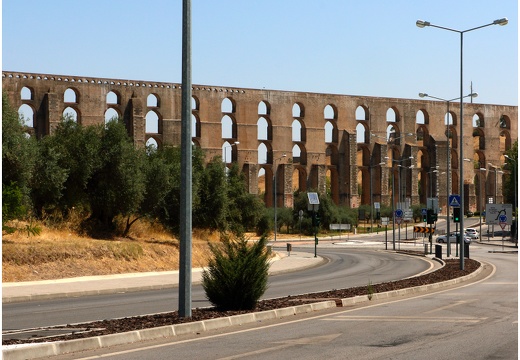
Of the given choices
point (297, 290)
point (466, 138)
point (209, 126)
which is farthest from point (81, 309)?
point (466, 138)

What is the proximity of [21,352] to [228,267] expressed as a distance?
20.7ft

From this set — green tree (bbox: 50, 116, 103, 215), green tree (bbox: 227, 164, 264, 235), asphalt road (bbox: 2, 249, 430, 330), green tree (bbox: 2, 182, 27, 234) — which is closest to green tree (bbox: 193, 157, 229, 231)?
green tree (bbox: 50, 116, 103, 215)

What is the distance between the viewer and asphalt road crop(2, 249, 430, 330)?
56.0 feet

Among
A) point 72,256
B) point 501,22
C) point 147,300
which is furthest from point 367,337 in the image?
point 501,22

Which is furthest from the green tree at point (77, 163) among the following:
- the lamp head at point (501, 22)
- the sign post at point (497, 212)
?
the sign post at point (497, 212)

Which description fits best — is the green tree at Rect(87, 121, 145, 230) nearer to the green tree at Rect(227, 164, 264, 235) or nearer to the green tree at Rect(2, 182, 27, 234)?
the green tree at Rect(2, 182, 27, 234)

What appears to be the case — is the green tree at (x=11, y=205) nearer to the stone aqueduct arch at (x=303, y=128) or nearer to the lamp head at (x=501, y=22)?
the lamp head at (x=501, y=22)

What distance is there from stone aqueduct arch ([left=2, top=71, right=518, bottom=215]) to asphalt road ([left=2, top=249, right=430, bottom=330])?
56.3 metres

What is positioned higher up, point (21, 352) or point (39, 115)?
point (39, 115)

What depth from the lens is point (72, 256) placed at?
98.7 ft

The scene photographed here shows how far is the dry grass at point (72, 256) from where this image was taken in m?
28.0

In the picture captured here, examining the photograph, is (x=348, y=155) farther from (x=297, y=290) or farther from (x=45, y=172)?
(x=297, y=290)

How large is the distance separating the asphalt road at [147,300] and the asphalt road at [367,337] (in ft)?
12.3

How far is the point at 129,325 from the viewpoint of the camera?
14.2 meters
